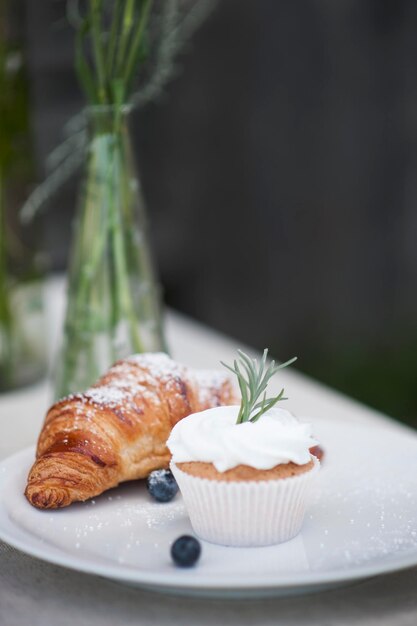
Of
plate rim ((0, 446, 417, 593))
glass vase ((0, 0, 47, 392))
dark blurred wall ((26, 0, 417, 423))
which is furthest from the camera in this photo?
dark blurred wall ((26, 0, 417, 423))

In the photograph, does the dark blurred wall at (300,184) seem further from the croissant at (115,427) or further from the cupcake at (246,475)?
the cupcake at (246,475)

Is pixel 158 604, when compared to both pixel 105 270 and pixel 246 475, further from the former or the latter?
pixel 105 270

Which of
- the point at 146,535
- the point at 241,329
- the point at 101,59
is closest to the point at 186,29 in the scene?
the point at 241,329

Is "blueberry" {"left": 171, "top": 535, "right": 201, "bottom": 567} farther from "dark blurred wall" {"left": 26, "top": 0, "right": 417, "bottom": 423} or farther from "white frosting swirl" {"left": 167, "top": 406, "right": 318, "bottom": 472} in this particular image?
"dark blurred wall" {"left": 26, "top": 0, "right": 417, "bottom": 423}

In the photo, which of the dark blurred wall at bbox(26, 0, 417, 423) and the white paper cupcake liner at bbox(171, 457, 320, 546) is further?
the dark blurred wall at bbox(26, 0, 417, 423)

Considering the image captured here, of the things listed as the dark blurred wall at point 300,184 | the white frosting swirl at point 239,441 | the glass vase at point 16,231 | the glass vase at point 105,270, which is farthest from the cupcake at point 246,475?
the dark blurred wall at point 300,184

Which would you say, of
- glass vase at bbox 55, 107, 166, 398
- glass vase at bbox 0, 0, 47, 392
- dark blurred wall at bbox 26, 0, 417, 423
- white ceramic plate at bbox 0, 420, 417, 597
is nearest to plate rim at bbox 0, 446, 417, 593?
white ceramic plate at bbox 0, 420, 417, 597
